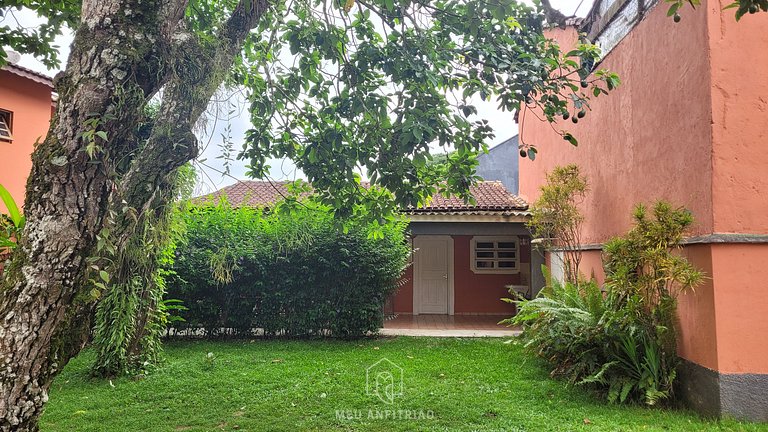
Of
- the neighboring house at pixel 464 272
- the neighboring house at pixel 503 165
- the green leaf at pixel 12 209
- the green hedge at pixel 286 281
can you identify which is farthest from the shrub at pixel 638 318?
the neighboring house at pixel 503 165

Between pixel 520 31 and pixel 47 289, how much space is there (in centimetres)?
399

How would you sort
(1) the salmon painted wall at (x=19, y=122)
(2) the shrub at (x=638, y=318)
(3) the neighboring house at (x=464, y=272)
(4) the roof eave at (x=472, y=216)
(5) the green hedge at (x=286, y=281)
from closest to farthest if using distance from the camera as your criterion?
(2) the shrub at (x=638, y=318), (5) the green hedge at (x=286, y=281), (1) the salmon painted wall at (x=19, y=122), (4) the roof eave at (x=472, y=216), (3) the neighboring house at (x=464, y=272)

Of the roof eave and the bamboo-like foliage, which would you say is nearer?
the bamboo-like foliage

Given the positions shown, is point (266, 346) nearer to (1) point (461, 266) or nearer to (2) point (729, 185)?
(1) point (461, 266)

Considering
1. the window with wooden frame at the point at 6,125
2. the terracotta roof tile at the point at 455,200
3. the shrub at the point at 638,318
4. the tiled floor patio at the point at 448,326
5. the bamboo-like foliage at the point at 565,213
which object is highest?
the window with wooden frame at the point at 6,125

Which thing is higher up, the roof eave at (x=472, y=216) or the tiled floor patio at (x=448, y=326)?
the roof eave at (x=472, y=216)

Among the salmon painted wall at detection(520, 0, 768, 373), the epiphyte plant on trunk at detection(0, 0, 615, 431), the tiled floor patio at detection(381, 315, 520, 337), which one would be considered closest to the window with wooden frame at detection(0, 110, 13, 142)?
the epiphyte plant on trunk at detection(0, 0, 615, 431)

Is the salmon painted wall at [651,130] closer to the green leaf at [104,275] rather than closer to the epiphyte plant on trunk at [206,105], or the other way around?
the epiphyte plant on trunk at [206,105]

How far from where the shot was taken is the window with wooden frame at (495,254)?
13.1 metres

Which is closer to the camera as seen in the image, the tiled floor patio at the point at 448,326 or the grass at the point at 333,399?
the grass at the point at 333,399

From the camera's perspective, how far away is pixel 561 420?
4.72 metres

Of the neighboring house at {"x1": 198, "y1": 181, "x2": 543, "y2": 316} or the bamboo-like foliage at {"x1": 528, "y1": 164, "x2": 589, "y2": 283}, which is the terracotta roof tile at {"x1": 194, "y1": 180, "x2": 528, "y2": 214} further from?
the bamboo-like foliage at {"x1": 528, "y1": 164, "x2": 589, "y2": 283}

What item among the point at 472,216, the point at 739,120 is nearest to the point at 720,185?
the point at 739,120

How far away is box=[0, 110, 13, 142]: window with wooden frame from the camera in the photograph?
9.89 metres
